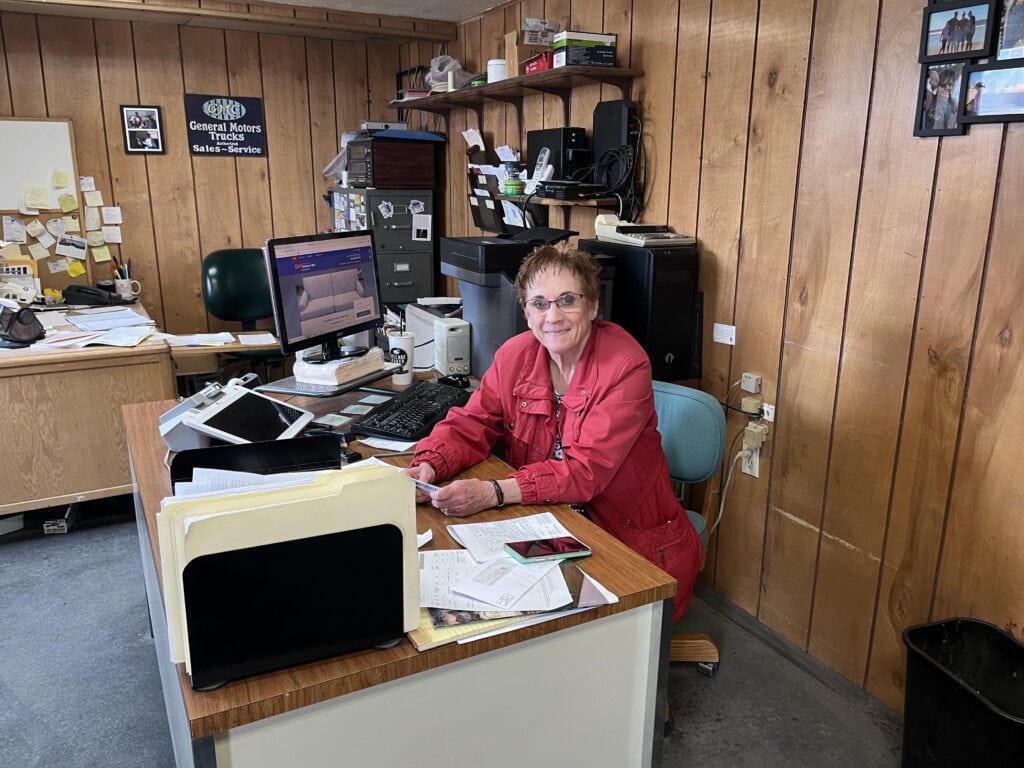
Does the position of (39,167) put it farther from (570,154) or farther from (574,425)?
(574,425)

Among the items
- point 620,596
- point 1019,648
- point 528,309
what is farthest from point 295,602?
point 1019,648

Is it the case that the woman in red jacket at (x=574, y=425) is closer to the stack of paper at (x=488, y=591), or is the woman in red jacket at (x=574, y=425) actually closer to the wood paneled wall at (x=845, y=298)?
the stack of paper at (x=488, y=591)

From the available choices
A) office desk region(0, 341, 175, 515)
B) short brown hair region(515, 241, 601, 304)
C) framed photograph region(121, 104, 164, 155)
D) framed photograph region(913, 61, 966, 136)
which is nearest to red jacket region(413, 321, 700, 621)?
short brown hair region(515, 241, 601, 304)

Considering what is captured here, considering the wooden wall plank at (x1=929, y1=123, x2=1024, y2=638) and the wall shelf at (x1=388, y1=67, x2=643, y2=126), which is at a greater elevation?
the wall shelf at (x1=388, y1=67, x2=643, y2=126)

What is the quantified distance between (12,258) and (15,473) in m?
1.45

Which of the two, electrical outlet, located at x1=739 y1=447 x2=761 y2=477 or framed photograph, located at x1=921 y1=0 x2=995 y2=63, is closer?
framed photograph, located at x1=921 y1=0 x2=995 y2=63

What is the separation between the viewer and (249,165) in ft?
15.1

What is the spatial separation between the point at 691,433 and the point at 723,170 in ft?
2.94

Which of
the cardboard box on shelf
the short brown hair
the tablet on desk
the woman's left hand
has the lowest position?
the woman's left hand

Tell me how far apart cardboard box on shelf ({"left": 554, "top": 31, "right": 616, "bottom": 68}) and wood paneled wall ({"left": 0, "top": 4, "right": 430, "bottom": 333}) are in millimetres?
1899

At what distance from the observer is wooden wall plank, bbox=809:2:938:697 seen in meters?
1.93

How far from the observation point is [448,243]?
2773 millimetres

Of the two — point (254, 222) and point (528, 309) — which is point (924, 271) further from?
point (254, 222)

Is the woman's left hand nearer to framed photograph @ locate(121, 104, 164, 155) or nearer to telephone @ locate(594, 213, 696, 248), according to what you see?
telephone @ locate(594, 213, 696, 248)
